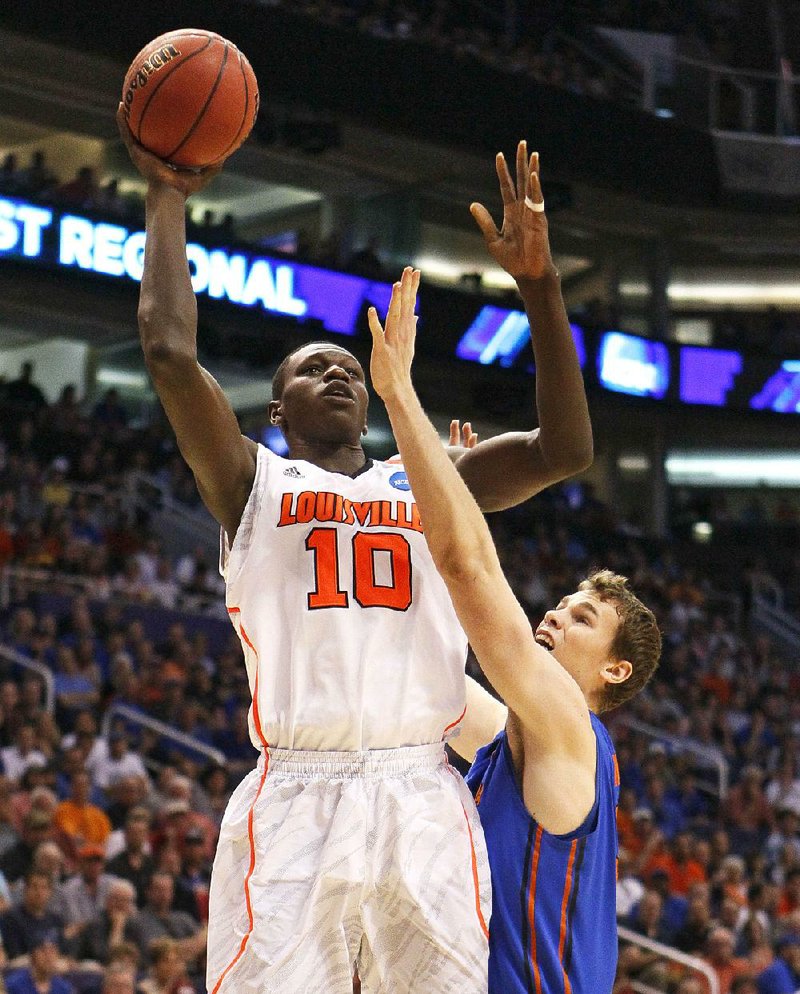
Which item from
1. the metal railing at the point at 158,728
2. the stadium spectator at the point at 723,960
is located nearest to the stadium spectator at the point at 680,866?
the stadium spectator at the point at 723,960

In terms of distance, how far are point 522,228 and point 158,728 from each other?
7.42 meters

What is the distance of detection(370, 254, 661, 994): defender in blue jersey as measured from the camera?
302 cm

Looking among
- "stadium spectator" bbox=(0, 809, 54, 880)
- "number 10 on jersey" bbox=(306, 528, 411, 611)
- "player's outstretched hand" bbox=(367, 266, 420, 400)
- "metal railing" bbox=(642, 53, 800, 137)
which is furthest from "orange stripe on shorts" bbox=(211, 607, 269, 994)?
"metal railing" bbox=(642, 53, 800, 137)

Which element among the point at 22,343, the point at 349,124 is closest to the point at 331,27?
the point at 349,124

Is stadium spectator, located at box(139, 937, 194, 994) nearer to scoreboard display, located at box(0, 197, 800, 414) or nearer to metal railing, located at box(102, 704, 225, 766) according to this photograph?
metal railing, located at box(102, 704, 225, 766)

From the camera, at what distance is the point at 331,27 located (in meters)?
16.7

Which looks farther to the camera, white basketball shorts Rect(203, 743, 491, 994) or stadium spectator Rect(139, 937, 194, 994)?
stadium spectator Rect(139, 937, 194, 994)

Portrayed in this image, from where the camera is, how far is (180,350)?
3039 millimetres

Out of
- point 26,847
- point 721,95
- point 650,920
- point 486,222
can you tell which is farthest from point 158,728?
point 721,95

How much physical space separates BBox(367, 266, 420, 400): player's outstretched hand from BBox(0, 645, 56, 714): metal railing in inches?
280

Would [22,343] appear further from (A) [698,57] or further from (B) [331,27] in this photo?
(A) [698,57]

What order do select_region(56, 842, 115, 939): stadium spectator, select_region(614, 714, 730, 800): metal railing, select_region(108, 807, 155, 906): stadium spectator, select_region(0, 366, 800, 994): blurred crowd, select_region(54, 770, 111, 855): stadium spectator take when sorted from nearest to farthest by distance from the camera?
select_region(56, 842, 115, 939): stadium spectator
select_region(0, 366, 800, 994): blurred crowd
select_region(108, 807, 155, 906): stadium spectator
select_region(54, 770, 111, 855): stadium spectator
select_region(614, 714, 730, 800): metal railing

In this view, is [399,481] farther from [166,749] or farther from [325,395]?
[166,749]

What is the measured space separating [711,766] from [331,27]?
8570 mm
